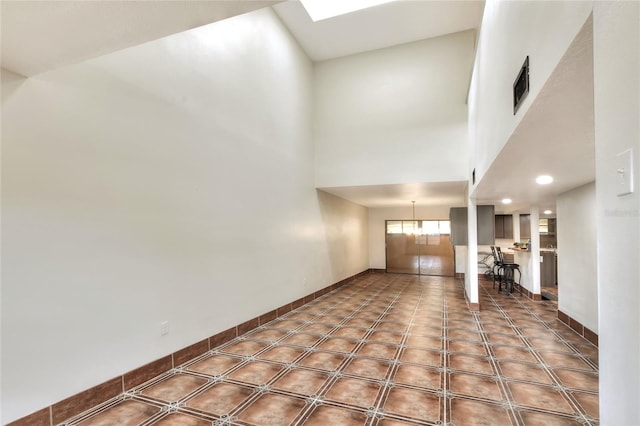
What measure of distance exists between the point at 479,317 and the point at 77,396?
5.30 metres

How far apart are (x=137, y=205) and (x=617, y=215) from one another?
3206 millimetres

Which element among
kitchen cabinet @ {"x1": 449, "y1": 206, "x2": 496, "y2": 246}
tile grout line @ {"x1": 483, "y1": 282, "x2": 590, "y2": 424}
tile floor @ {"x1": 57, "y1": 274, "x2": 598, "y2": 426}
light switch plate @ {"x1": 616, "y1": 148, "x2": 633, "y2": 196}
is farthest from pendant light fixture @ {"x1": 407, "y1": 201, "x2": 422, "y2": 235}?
light switch plate @ {"x1": 616, "y1": 148, "x2": 633, "y2": 196}

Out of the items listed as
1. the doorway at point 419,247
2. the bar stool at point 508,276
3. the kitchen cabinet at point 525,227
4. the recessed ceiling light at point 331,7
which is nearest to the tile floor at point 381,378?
the bar stool at point 508,276

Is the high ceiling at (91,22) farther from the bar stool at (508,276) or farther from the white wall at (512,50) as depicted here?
the bar stool at (508,276)

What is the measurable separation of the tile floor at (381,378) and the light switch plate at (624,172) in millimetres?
2170

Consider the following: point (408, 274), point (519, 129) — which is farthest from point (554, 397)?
point (408, 274)

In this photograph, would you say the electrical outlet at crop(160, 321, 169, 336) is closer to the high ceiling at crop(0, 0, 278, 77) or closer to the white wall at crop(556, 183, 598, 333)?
the high ceiling at crop(0, 0, 278, 77)

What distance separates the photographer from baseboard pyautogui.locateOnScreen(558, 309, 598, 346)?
3998 millimetres

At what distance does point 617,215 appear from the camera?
847 millimetres

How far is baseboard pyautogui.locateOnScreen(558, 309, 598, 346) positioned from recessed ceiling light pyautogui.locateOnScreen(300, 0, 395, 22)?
5.78 metres

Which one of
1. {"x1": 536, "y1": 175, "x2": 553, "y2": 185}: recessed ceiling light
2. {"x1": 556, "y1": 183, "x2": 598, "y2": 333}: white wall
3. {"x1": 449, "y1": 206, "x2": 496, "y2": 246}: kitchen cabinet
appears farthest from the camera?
{"x1": 449, "y1": 206, "x2": 496, "y2": 246}: kitchen cabinet

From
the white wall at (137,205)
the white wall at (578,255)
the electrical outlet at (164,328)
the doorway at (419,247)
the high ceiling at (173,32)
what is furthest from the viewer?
the doorway at (419,247)

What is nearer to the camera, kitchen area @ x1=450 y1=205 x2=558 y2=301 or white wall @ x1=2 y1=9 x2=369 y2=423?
white wall @ x1=2 y1=9 x2=369 y2=423

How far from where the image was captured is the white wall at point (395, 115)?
5.93 metres
